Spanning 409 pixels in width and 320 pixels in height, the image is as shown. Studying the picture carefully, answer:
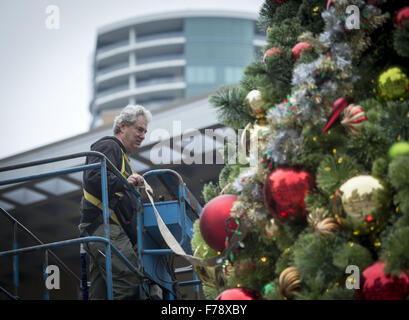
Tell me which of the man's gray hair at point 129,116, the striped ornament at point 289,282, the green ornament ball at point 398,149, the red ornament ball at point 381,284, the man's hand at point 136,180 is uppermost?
the man's gray hair at point 129,116

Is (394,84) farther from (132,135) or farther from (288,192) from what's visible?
(132,135)

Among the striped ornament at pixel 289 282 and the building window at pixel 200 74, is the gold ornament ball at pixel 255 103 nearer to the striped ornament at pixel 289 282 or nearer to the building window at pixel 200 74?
the striped ornament at pixel 289 282

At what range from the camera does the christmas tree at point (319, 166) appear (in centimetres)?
254

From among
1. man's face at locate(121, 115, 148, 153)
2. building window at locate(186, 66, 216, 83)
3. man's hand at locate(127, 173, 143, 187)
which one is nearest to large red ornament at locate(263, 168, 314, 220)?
man's hand at locate(127, 173, 143, 187)

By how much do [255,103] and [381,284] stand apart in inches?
49.2

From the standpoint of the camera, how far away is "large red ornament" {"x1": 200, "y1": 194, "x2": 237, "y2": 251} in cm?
313

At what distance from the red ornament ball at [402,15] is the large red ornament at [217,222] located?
1.18m

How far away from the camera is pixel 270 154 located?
117 inches

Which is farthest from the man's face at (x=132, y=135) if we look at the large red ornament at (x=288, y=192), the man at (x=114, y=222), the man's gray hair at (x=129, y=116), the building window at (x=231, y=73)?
the building window at (x=231, y=73)

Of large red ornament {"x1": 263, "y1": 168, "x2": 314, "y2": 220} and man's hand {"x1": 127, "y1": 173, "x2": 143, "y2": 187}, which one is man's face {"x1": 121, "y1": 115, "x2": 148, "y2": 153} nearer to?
man's hand {"x1": 127, "y1": 173, "x2": 143, "y2": 187}

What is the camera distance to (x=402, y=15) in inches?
109

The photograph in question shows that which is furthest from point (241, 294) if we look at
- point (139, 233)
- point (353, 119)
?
point (139, 233)

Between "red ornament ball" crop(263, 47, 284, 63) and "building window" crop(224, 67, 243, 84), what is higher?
"building window" crop(224, 67, 243, 84)
